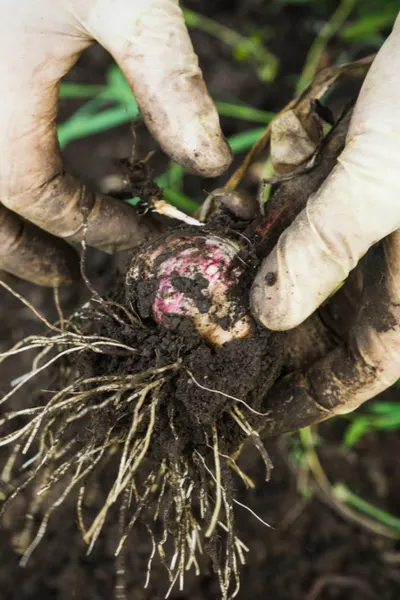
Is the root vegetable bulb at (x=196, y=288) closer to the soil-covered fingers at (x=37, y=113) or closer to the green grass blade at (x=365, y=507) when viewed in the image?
the soil-covered fingers at (x=37, y=113)

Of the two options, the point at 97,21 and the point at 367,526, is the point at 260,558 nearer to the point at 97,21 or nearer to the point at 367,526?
the point at 367,526

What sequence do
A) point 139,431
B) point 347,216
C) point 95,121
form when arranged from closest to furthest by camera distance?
point 347,216
point 139,431
point 95,121

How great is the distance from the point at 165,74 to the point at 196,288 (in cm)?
42

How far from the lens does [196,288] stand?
1.09 meters

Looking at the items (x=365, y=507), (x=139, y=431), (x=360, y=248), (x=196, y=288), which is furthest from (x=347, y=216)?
(x=365, y=507)

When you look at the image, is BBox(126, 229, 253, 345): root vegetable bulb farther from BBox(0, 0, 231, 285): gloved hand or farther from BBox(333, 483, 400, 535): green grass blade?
BBox(333, 483, 400, 535): green grass blade

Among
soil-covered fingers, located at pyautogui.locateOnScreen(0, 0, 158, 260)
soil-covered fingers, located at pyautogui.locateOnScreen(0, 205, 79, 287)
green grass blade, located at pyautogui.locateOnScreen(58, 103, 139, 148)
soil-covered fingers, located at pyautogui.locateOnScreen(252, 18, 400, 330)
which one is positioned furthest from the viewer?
green grass blade, located at pyautogui.locateOnScreen(58, 103, 139, 148)

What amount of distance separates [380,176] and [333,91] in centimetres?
134

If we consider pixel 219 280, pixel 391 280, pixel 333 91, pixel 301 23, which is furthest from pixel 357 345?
pixel 301 23

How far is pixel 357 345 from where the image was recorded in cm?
123

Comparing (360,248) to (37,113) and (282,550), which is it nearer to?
(37,113)

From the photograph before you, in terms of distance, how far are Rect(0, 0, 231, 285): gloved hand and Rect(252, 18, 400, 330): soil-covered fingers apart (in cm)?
23

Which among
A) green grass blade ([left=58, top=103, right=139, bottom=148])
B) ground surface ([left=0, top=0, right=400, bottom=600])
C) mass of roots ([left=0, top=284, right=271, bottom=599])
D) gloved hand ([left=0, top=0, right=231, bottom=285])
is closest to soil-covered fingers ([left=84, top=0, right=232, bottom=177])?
gloved hand ([left=0, top=0, right=231, bottom=285])

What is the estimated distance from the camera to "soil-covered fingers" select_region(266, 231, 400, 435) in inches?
45.8
